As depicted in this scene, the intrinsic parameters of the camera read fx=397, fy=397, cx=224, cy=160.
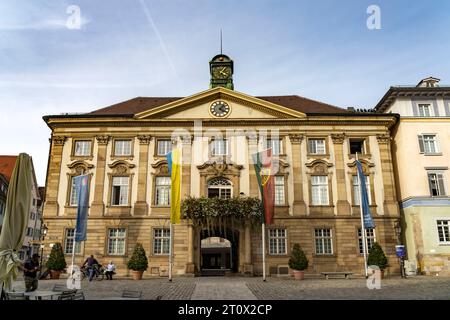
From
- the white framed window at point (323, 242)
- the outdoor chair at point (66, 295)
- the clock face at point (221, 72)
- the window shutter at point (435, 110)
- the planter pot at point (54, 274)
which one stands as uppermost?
the clock face at point (221, 72)

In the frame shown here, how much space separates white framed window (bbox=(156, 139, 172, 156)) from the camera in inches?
1246

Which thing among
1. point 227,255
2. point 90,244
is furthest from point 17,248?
point 227,255

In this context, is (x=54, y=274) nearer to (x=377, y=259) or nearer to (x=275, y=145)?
(x=275, y=145)

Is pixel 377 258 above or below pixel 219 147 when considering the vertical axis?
below

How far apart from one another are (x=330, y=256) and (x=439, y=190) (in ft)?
32.8

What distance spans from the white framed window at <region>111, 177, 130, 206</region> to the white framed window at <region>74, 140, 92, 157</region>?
336 cm

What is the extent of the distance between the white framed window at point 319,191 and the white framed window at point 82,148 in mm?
17907

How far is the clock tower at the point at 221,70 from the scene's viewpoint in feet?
120

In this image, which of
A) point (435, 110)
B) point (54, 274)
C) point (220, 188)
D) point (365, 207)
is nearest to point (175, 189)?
point (220, 188)

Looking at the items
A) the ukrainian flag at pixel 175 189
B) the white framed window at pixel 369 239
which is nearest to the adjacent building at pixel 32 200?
the ukrainian flag at pixel 175 189

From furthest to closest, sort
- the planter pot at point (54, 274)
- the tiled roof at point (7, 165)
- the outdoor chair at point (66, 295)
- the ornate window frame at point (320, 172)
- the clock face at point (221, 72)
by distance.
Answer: the tiled roof at point (7, 165)
the clock face at point (221, 72)
the ornate window frame at point (320, 172)
the planter pot at point (54, 274)
the outdoor chair at point (66, 295)

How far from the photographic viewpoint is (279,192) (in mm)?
30719

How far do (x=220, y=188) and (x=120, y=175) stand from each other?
7830 millimetres

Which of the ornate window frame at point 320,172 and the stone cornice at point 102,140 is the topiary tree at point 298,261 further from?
the stone cornice at point 102,140
